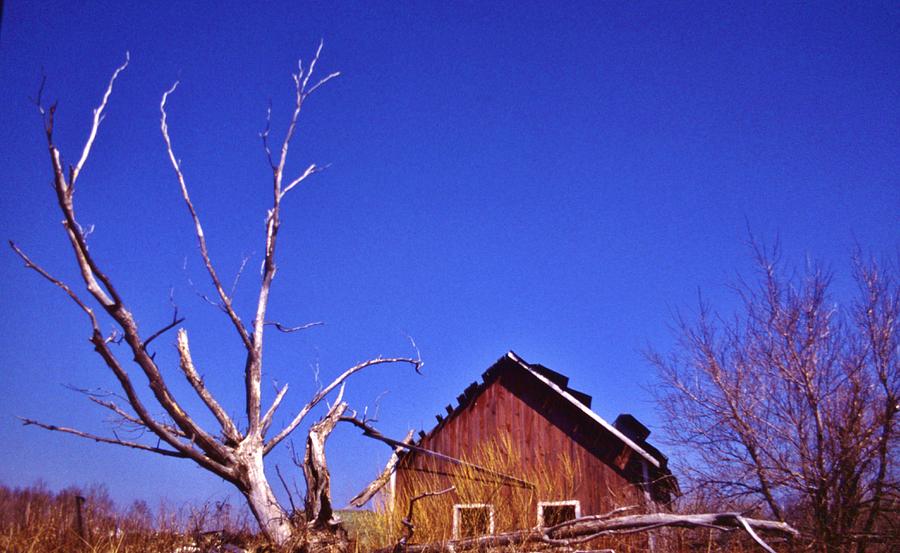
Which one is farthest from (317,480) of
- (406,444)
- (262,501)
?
(406,444)

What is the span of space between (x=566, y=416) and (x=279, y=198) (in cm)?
758

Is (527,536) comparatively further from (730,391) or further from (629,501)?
(730,391)

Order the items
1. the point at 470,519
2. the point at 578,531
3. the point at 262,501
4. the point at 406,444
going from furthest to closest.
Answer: the point at 406,444, the point at 262,501, the point at 470,519, the point at 578,531

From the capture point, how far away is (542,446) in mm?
13070

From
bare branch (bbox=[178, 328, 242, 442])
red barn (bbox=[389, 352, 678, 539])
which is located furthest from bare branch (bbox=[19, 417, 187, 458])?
red barn (bbox=[389, 352, 678, 539])

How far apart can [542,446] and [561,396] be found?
3.86ft

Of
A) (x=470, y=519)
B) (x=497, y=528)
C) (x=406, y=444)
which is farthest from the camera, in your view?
(x=406, y=444)

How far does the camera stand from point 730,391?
13.0 meters

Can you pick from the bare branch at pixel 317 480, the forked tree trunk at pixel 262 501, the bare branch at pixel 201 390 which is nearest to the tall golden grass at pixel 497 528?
the bare branch at pixel 317 480

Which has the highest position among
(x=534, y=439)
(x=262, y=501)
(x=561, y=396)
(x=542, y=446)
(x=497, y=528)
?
(x=561, y=396)

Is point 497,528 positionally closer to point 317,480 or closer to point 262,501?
point 317,480

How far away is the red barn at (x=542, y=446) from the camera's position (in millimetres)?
11781

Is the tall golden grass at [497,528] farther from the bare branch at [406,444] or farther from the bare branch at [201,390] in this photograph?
the bare branch at [201,390]

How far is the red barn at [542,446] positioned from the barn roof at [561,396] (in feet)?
0.07
